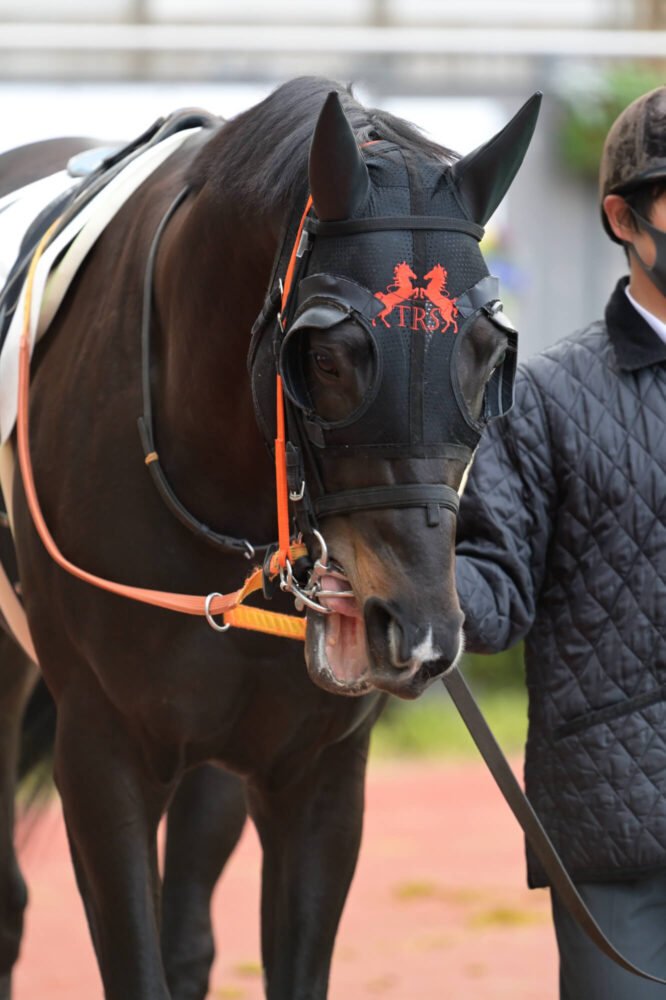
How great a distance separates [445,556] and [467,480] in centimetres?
48

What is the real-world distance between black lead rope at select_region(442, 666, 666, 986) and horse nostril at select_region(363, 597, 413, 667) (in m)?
0.29

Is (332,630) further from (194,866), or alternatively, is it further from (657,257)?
(194,866)

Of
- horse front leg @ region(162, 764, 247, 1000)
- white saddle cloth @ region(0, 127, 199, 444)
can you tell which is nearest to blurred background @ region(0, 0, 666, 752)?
horse front leg @ region(162, 764, 247, 1000)

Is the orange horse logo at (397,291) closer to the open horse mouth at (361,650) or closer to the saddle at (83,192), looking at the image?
the open horse mouth at (361,650)

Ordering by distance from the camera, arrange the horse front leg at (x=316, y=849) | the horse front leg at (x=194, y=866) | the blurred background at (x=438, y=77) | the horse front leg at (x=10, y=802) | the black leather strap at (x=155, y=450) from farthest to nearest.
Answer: the blurred background at (x=438, y=77) < the horse front leg at (x=10, y=802) < the horse front leg at (x=194, y=866) < the horse front leg at (x=316, y=849) < the black leather strap at (x=155, y=450)

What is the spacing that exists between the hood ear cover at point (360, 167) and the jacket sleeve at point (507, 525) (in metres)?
0.44

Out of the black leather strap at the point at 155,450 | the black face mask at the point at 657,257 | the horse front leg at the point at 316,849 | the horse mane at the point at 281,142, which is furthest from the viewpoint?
the horse front leg at the point at 316,849

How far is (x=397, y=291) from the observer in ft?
6.42

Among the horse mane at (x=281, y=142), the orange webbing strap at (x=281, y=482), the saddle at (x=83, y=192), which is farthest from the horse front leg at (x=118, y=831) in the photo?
the horse mane at (x=281, y=142)

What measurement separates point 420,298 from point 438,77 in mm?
6179

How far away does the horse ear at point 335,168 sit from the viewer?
1939 mm

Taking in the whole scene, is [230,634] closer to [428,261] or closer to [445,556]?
[445,556]

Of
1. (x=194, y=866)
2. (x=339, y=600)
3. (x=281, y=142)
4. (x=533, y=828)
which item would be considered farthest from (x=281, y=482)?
(x=194, y=866)

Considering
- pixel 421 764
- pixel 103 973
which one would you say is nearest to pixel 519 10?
pixel 421 764
